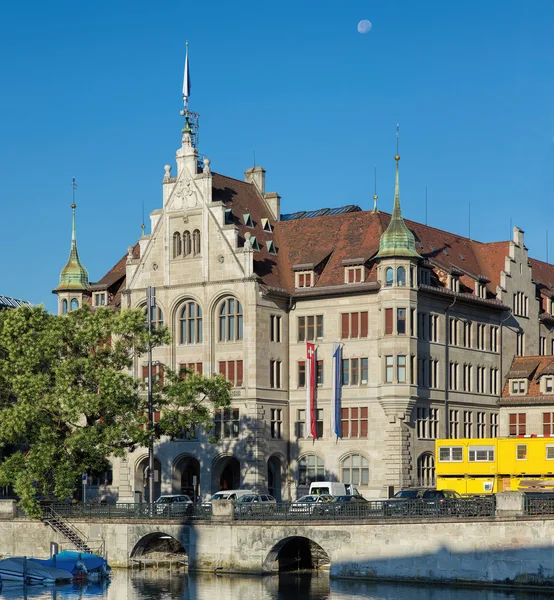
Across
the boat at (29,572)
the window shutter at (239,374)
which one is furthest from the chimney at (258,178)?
the boat at (29,572)

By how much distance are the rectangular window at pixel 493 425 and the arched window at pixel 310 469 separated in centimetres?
1380

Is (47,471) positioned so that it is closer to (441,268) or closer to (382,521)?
(382,521)

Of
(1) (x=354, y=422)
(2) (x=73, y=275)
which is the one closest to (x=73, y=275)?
(2) (x=73, y=275)

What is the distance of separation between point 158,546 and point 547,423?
3080 cm

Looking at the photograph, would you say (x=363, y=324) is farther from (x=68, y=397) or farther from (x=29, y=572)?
(x=29, y=572)

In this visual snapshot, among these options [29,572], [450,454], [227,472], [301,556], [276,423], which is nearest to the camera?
[29,572]

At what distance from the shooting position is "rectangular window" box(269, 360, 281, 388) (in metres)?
94.0

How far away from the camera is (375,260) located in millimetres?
91562

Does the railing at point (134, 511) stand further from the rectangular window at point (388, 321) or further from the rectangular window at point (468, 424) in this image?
the rectangular window at point (468, 424)

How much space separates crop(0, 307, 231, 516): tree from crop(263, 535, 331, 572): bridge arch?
9.05 metres

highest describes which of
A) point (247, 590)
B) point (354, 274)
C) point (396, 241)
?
point (396, 241)

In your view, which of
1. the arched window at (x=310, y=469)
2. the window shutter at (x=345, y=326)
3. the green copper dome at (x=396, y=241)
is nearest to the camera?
the green copper dome at (x=396, y=241)

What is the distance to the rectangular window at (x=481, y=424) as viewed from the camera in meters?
98.2

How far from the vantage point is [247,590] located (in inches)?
2645
